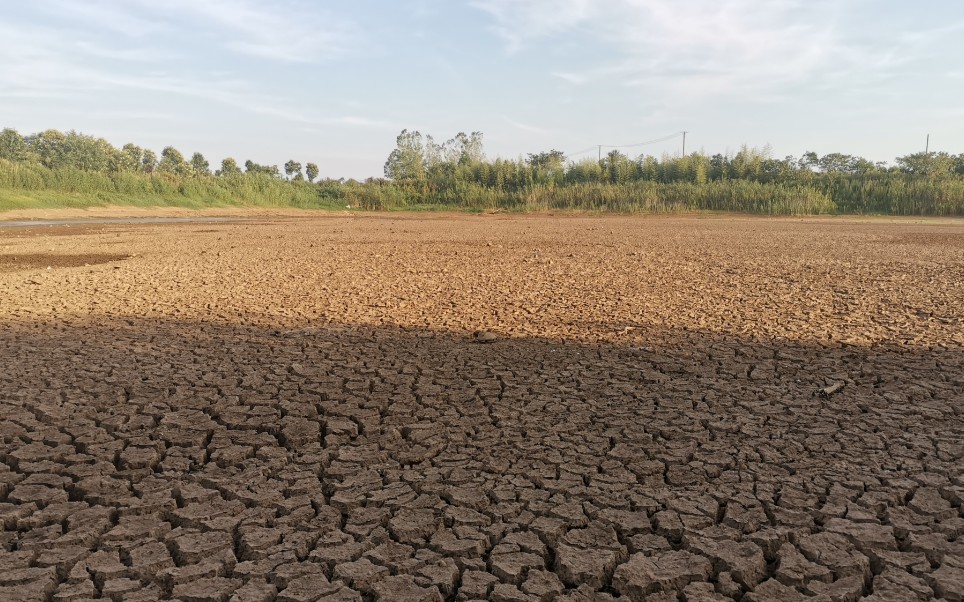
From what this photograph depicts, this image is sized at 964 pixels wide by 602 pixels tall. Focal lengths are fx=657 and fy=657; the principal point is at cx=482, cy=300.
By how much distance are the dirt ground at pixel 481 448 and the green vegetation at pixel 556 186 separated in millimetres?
26085

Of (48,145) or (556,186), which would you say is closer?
(556,186)

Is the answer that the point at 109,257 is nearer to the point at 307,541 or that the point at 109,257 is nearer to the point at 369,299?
the point at 369,299

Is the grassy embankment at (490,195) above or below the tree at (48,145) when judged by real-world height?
below

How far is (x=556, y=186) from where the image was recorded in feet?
133

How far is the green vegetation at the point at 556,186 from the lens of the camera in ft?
98.2

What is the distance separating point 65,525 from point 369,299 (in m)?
4.80

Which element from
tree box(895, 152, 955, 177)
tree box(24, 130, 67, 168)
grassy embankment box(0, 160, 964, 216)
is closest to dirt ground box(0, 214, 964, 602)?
grassy embankment box(0, 160, 964, 216)

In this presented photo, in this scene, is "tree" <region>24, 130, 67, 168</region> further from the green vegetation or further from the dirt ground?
the dirt ground

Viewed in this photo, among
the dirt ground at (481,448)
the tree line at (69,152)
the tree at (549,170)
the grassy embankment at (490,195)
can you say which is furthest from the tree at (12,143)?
the dirt ground at (481,448)

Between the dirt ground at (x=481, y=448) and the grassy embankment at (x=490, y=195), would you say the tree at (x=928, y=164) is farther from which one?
the dirt ground at (x=481, y=448)

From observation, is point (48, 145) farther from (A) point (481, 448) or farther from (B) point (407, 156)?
(A) point (481, 448)

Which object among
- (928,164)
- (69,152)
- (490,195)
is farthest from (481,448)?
(69,152)

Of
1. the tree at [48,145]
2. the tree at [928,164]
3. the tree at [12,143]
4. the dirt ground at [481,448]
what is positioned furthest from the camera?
the tree at [12,143]

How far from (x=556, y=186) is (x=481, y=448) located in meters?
38.3
